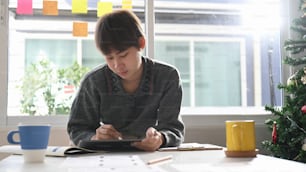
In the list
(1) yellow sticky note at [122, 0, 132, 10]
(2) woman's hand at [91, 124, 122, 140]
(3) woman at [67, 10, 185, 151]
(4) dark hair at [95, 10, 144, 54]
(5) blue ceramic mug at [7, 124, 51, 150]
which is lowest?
(2) woman's hand at [91, 124, 122, 140]

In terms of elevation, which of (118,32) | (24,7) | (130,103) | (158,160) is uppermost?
(24,7)

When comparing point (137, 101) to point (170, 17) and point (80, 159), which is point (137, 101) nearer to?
point (80, 159)

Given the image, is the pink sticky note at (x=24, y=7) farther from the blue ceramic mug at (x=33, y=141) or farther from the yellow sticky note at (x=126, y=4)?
the blue ceramic mug at (x=33, y=141)

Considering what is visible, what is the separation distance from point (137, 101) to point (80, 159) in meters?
0.59

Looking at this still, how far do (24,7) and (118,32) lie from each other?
0.70 m

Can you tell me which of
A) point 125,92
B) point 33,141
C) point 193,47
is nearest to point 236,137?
point 33,141

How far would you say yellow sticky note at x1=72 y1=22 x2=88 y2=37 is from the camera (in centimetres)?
206

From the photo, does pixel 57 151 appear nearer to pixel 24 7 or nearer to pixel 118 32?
pixel 118 32

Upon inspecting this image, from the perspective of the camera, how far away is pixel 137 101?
1.56 metres

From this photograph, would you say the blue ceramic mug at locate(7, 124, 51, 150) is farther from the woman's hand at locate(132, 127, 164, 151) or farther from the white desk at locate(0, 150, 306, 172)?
the woman's hand at locate(132, 127, 164, 151)

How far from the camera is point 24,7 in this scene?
2047 millimetres

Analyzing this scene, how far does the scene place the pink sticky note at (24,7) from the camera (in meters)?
2.04

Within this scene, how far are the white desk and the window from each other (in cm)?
106

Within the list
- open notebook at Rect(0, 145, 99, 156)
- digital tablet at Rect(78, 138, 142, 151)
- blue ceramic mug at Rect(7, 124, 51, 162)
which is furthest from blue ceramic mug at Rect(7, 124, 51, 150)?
digital tablet at Rect(78, 138, 142, 151)
